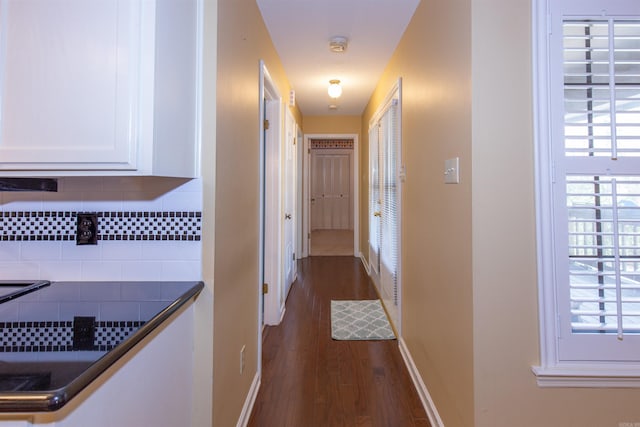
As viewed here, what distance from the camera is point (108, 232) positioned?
4.52 feet

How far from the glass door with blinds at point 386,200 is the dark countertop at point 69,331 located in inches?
78.1

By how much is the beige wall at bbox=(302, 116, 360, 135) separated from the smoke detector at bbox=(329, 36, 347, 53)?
9.58ft

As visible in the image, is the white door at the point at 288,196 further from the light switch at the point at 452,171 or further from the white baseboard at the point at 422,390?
the light switch at the point at 452,171

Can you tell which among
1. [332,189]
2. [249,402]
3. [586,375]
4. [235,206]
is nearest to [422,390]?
[586,375]

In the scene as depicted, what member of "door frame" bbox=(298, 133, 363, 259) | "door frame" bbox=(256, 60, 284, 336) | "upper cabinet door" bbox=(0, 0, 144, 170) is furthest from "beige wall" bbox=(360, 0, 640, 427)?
"door frame" bbox=(298, 133, 363, 259)

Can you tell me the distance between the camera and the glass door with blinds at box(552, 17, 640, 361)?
1316 mm

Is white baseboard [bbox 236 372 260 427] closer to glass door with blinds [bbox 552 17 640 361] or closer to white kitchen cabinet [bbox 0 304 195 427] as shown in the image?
white kitchen cabinet [bbox 0 304 195 427]

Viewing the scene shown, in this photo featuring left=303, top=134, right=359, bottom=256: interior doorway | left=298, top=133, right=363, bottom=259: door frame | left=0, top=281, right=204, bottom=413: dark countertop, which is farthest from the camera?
left=303, top=134, right=359, bottom=256: interior doorway

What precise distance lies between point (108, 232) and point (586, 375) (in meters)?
2.00

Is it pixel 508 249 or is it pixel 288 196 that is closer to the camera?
pixel 508 249

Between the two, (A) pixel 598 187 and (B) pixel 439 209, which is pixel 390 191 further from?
(A) pixel 598 187

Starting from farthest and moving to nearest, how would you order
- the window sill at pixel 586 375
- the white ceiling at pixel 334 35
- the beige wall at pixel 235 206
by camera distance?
the white ceiling at pixel 334 35
the beige wall at pixel 235 206
the window sill at pixel 586 375

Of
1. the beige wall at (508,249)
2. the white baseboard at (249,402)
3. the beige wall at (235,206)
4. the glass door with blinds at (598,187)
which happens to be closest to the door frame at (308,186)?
the beige wall at (235,206)

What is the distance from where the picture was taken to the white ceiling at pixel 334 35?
2279 mm
